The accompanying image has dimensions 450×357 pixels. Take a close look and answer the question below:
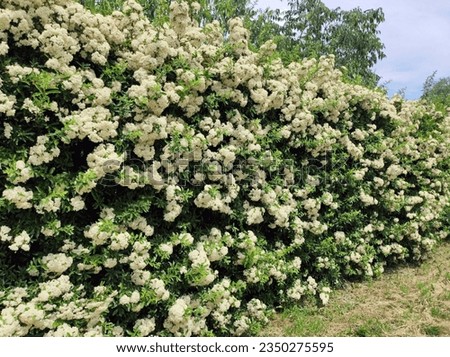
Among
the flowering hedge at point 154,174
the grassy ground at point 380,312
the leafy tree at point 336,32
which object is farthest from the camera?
the leafy tree at point 336,32

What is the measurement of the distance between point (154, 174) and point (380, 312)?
11.5 feet

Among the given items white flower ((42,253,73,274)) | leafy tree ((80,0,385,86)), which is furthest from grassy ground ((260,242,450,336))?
leafy tree ((80,0,385,86))

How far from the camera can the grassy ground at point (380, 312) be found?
4.92m

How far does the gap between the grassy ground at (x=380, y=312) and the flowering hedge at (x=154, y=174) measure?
1.00 ft

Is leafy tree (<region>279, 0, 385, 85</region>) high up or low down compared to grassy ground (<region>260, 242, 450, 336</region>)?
up

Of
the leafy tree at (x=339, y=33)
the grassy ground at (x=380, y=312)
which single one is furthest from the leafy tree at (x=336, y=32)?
the grassy ground at (x=380, y=312)

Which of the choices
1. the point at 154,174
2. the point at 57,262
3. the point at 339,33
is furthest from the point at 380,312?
the point at 339,33

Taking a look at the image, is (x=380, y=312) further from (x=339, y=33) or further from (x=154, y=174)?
(x=339, y=33)

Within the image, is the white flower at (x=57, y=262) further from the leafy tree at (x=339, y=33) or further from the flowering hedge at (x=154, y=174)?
the leafy tree at (x=339, y=33)

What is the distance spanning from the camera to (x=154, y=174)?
3.77 metres

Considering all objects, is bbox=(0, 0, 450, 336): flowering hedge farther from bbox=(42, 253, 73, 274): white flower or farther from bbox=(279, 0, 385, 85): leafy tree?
bbox=(279, 0, 385, 85): leafy tree

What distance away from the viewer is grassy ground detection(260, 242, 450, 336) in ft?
16.1

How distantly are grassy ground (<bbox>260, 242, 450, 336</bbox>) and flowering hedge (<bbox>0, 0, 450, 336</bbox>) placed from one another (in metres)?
0.30

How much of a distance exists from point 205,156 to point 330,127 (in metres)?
2.10
